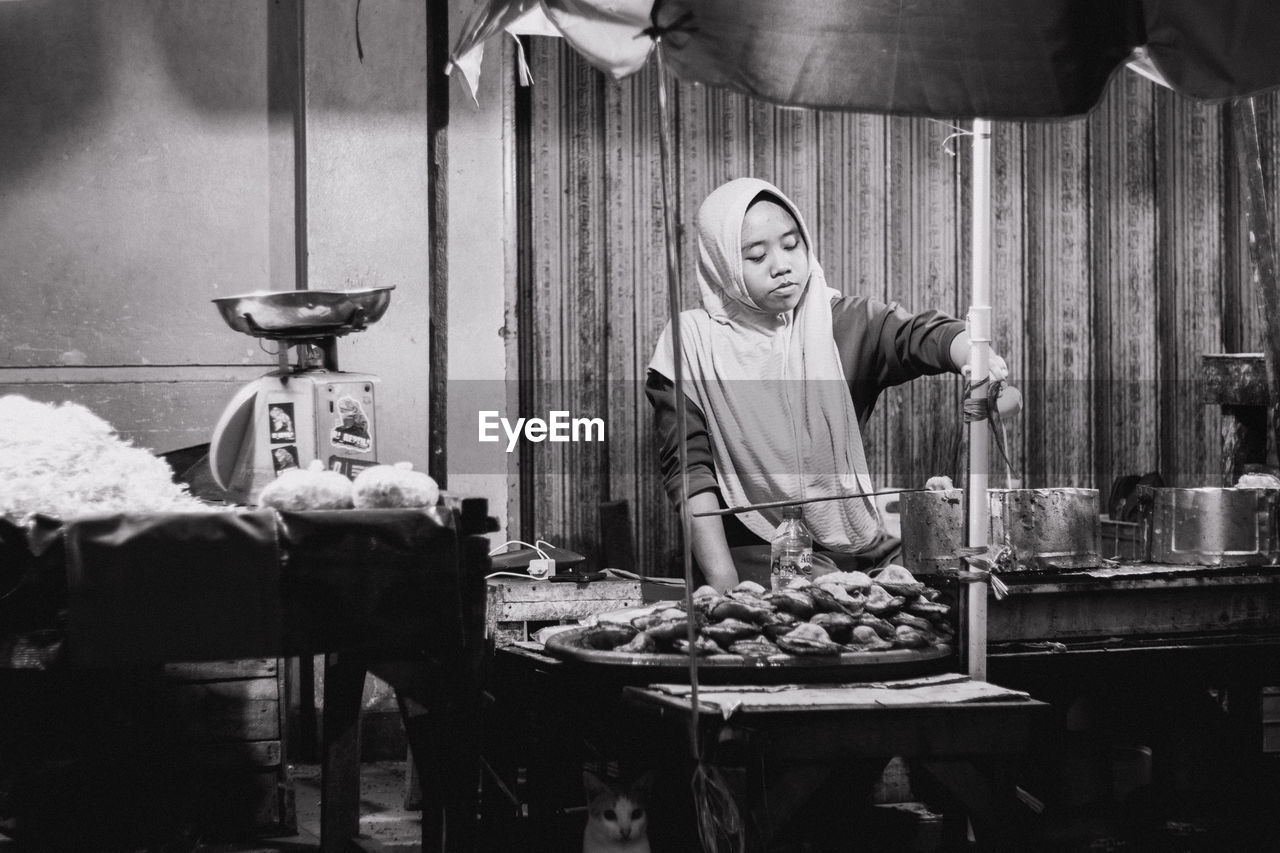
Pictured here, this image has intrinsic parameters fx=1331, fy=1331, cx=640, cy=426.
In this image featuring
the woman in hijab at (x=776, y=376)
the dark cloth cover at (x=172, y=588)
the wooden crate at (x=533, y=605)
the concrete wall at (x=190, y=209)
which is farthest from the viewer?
the concrete wall at (x=190, y=209)

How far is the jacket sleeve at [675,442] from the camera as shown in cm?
532

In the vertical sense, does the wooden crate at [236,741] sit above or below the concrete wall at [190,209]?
below

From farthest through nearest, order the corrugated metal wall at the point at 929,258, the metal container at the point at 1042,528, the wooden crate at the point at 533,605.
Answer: the corrugated metal wall at the point at 929,258 → the wooden crate at the point at 533,605 → the metal container at the point at 1042,528

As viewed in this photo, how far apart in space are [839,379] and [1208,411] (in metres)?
2.55

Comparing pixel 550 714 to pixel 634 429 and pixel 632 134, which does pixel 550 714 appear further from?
pixel 632 134

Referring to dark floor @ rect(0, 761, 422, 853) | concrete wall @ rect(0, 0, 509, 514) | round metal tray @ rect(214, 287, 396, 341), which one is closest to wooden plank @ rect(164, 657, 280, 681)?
dark floor @ rect(0, 761, 422, 853)

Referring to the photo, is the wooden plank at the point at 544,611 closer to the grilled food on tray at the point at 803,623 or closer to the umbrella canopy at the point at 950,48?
the grilled food on tray at the point at 803,623

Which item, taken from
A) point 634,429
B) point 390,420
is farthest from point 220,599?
point 634,429

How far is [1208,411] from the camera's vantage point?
6.96m

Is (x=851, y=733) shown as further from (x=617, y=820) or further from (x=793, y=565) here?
(x=793, y=565)

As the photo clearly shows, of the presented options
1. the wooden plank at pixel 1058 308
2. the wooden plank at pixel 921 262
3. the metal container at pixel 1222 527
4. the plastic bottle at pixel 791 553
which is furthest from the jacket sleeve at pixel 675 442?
the wooden plank at pixel 1058 308

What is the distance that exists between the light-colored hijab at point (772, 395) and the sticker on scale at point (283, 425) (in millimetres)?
1873

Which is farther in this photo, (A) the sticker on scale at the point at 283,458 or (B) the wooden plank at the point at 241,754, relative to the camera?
(B) the wooden plank at the point at 241,754

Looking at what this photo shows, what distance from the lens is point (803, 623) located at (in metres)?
3.67
